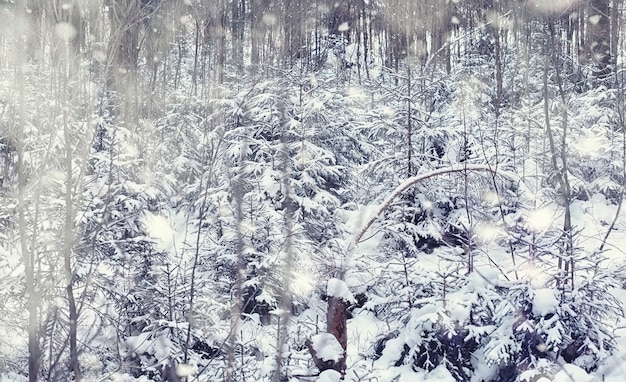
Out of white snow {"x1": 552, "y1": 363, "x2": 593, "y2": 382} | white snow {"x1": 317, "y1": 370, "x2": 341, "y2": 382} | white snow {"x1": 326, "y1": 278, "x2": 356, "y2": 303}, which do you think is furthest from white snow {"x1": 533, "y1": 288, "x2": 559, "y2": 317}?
white snow {"x1": 317, "y1": 370, "x2": 341, "y2": 382}

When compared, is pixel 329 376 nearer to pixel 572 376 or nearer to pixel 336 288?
pixel 336 288

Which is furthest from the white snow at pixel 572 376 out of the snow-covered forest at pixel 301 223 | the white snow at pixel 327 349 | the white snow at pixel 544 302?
the white snow at pixel 327 349

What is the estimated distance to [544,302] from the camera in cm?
551

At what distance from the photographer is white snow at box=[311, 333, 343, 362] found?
15.6 ft

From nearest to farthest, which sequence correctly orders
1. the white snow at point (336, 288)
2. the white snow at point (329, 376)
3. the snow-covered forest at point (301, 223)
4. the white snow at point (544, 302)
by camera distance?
the white snow at point (329, 376) → the snow-covered forest at point (301, 223) → the white snow at point (336, 288) → the white snow at point (544, 302)

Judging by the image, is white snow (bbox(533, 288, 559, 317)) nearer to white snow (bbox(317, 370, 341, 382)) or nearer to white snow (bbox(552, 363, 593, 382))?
white snow (bbox(552, 363, 593, 382))

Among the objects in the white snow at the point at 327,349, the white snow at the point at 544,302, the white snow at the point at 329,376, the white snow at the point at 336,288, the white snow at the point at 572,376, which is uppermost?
the white snow at the point at 336,288

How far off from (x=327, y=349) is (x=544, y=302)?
2.48 metres

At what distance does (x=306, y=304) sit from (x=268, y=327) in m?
0.83

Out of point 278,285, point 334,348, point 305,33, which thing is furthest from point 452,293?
point 305,33

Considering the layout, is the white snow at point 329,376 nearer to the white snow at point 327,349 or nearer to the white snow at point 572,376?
the white snow at point 327,349

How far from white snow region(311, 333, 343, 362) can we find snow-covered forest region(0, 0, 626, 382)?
0.05 metres

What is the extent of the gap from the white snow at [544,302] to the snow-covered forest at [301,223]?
2 cm

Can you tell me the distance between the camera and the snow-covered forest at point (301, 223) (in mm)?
4508
